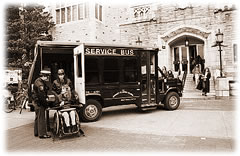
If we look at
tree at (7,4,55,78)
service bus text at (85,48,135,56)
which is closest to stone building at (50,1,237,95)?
tree at (7,4,55,78)

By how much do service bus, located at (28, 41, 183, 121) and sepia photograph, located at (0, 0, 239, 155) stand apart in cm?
4

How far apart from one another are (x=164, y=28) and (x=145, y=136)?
12.4m

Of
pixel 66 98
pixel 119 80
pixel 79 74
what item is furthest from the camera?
pixel 119 80

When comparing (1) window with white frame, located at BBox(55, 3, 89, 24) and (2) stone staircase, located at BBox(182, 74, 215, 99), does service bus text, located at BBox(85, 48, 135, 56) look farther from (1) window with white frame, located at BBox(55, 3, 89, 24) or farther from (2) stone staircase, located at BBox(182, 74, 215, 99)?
(1) window with white frame, located at BBox(55, 3, 89, 24)

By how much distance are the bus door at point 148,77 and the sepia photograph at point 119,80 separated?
4cm

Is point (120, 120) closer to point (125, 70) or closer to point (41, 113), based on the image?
point (125, 70)

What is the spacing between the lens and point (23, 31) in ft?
47.3

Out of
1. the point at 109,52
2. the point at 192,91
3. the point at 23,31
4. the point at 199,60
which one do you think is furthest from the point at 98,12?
the point at 109,52

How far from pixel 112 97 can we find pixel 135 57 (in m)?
1.79

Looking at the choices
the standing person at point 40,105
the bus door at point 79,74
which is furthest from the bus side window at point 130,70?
the standing person at point 40,105

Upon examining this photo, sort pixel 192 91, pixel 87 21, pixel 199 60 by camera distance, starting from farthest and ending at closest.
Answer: pixel 87 21 → pixel 199 60 → pixel 192 91

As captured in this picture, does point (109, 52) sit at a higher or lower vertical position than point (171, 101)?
higher

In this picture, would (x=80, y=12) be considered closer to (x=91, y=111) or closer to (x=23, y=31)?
(x=23, y=31)

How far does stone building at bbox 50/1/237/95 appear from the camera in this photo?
1445 cm
